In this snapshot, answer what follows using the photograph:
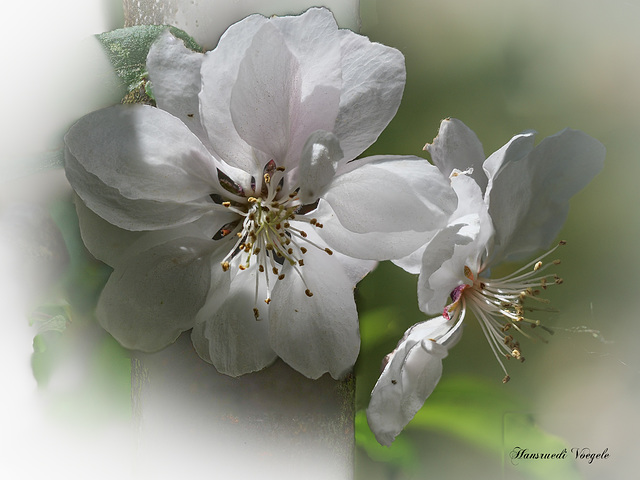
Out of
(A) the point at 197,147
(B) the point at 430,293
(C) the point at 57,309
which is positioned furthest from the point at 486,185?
(C) the point at 57,309

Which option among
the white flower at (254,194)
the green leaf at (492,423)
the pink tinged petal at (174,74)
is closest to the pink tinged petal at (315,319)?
the white flower at (254,194)

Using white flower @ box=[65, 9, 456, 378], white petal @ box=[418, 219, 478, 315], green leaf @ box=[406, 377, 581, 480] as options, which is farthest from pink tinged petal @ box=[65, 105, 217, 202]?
green leaf @ box=[406, 377, 581, 480]

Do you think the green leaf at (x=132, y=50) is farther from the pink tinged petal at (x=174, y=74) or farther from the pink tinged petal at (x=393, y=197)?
the pink tinged petal at (x=393, y=197)

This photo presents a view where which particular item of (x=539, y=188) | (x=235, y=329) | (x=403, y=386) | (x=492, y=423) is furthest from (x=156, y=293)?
(x=492, y=423)

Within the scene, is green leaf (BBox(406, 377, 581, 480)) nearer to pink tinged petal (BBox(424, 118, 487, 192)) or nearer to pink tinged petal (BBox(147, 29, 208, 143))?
pink tinged petal (BBox(424, 118, 487, 192))

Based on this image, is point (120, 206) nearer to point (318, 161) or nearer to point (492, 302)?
point (318, 161)

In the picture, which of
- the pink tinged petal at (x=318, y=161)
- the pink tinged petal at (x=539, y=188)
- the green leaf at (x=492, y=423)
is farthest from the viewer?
the green leaf at (x=492, y=423)

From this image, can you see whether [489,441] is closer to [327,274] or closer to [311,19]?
[327,274]
